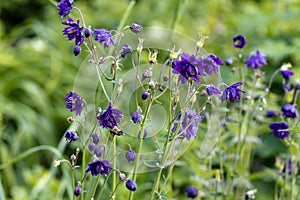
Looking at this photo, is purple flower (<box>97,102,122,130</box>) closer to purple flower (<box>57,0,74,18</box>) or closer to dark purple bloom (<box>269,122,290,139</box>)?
purple flower (<box>57,0,74,18</box>)

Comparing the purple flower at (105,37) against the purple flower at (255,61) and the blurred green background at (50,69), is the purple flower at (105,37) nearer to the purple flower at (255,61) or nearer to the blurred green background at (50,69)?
the purple flower at (255,61)

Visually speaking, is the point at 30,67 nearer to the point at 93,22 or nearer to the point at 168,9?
the point at 93,22

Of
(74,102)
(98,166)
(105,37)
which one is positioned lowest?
(98,166)

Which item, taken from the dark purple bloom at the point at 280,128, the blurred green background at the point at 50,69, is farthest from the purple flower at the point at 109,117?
the blurred green background at the point at 50,69

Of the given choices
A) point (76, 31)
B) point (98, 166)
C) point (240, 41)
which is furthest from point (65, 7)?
point (240, 41)

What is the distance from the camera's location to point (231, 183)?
1371 millimetres

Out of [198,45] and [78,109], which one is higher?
[198,45]

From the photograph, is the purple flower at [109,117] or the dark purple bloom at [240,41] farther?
the dark purple bloom at [240,41]

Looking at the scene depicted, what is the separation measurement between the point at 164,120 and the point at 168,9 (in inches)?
122

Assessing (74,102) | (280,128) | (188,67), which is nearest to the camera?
(188,67)

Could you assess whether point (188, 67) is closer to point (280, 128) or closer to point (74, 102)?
point (74, 102)

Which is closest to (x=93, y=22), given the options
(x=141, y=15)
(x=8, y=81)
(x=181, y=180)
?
(x=141, y=15)

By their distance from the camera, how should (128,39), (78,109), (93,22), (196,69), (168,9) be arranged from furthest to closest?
(168,9) → (93,22) → (128,39) → (78,109) → (196,69)

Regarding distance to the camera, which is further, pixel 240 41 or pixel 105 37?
pixel 240 41
